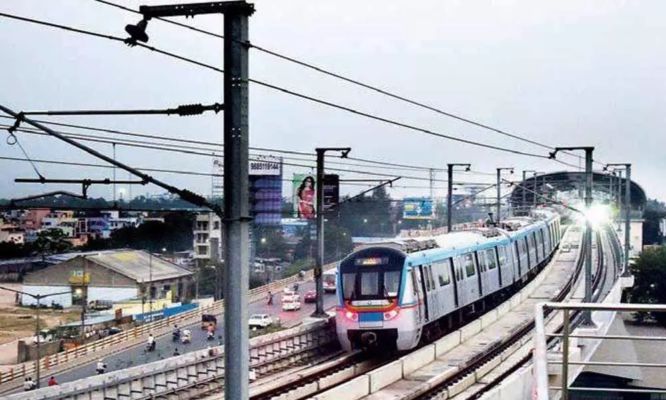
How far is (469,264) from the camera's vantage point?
2408 cm

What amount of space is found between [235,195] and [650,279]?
5570 cm

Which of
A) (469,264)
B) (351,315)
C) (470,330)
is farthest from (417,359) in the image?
(469,264)

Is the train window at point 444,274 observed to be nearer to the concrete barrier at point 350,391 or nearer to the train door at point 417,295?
the train door at point 417,295

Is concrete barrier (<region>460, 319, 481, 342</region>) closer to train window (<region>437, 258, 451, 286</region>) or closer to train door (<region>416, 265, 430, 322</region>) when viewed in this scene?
train window (<region>437, 258, 451, 286</region>)

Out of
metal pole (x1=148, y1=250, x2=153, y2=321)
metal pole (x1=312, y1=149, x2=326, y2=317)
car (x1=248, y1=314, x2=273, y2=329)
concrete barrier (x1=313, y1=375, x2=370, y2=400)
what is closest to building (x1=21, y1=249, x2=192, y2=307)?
metal pole (x1=148, y1=250, x2=153, y2=321)

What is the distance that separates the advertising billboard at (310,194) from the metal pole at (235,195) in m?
14.3

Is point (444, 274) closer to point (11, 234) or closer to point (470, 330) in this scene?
point (470, 330)

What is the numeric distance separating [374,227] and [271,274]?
23554mm

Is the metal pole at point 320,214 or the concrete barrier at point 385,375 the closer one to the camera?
the concrete barrier at point 385,375

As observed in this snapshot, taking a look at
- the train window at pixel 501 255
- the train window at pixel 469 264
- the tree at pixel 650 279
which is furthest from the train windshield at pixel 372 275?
the tree at pixel 650 279

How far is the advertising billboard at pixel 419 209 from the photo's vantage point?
54656mm

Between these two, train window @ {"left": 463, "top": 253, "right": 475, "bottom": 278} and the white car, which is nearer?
train window @ {"left": 463, "top": 253, "right": 475, "bottom": 278}

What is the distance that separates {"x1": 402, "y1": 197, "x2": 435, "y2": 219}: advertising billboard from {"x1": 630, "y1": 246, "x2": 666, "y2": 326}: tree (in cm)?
1529

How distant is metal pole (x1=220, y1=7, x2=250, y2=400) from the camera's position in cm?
751
